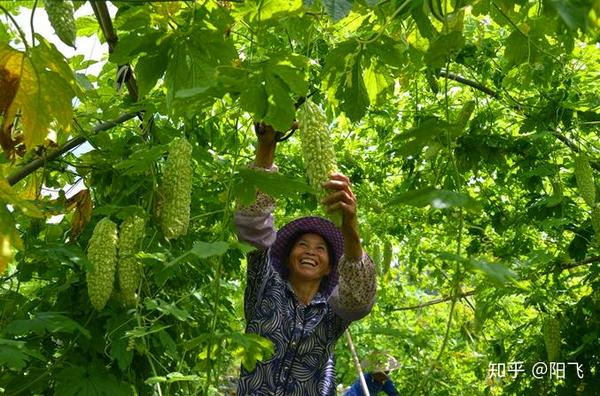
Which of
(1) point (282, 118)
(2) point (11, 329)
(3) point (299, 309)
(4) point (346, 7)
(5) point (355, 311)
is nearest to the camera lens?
(4) point (346, 7)

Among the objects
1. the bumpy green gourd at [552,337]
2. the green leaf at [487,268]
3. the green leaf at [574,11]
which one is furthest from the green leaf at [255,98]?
the bumpy green gourd at [552,337]

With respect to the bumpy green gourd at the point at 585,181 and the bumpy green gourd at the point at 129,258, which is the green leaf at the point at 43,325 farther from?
the bumpy green gourd at the point at 585,181

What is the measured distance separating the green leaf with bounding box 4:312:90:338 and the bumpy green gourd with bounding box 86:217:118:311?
0.22 meters

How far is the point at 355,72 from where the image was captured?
1.98 metres

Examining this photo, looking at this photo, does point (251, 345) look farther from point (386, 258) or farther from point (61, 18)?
point (386, 258)

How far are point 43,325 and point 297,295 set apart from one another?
0.99 m

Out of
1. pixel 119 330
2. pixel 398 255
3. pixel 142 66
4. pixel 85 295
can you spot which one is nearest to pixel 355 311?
pixel 119 330

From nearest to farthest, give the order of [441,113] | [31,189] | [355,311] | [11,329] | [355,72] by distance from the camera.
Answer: [355,72] < [11,329] < [355,311] < [31,189] < [441,113]

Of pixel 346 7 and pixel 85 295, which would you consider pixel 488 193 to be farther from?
pixel 346 7

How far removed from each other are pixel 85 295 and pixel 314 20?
1.42 meters

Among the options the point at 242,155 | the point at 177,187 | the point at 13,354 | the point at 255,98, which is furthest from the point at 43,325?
the point at 242,155

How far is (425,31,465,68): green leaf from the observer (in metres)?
1.71

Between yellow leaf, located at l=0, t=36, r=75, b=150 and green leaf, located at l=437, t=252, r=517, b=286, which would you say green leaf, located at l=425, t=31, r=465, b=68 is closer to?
green leaf, located at l=437, t=252, r=517, b=286

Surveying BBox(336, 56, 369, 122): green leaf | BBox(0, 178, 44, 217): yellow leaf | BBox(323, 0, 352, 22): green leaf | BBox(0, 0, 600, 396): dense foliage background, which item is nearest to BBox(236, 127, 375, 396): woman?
BBox(0, 0, 600, 396): dense foliage background
